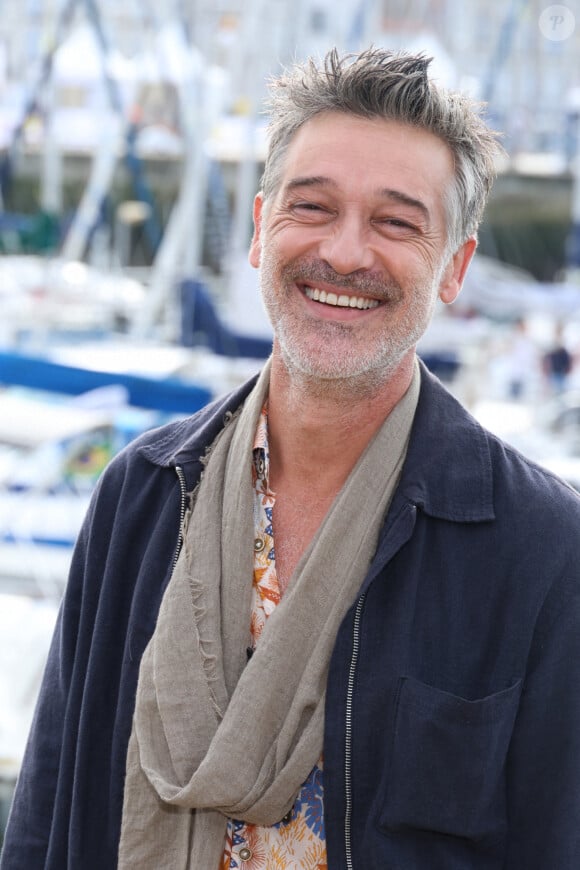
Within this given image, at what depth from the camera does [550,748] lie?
147 cm

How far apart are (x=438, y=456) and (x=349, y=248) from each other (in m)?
0.34

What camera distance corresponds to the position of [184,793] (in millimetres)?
1490

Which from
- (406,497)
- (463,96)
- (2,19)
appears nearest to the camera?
(406,497)

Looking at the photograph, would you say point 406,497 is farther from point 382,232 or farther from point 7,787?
point 7,787

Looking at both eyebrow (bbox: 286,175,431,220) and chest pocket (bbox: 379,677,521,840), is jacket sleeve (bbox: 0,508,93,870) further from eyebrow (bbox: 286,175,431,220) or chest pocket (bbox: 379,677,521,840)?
eyebrow (bbox: 286,175,431,220)

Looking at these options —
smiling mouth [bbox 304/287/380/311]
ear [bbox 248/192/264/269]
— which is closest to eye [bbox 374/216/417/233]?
smiling mouth [bbox 304/287/380/311]

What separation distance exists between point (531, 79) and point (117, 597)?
1482cm

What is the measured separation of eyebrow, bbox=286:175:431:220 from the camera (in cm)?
159

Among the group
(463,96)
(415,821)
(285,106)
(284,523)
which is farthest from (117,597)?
(463,96)

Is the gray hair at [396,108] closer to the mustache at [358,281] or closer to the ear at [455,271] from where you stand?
the ear at [455,271]
